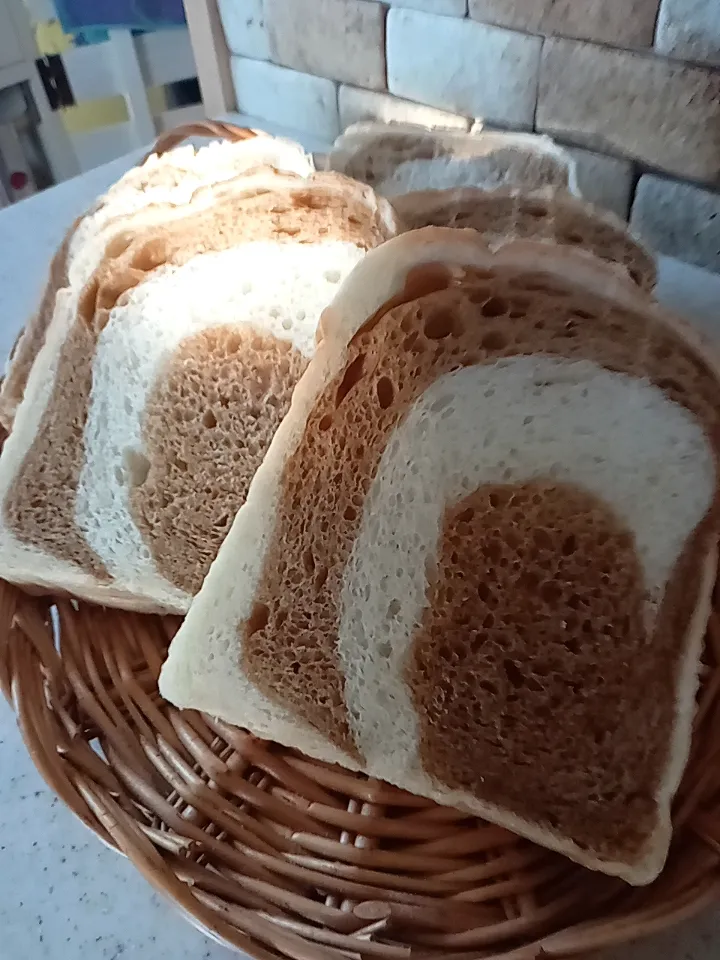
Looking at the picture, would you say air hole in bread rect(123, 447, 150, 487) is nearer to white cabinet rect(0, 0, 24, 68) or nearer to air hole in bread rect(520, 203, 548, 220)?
air hole in bread rect(520, 203, 548, 220)

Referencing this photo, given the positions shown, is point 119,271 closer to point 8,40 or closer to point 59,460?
point 59,460

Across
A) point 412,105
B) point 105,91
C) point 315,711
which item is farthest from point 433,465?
point 105,91

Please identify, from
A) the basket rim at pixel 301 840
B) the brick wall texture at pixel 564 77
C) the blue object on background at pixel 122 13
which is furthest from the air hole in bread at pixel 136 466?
the blue object on background at pixel 122 13

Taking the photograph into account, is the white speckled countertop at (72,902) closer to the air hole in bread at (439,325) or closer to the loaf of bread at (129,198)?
the loaf of bread at (129,198)

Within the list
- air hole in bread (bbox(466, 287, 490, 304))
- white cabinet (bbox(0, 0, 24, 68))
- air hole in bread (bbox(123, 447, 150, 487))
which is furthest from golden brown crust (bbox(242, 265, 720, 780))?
white cabinet (bbox(0, 0, 24, 68))

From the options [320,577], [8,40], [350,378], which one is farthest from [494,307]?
[8,40]

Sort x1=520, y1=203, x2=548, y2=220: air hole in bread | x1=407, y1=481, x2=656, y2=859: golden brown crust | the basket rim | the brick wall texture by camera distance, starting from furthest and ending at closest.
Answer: the brick wall texture < x1=520, y1=203, x2=548, y2=220: air hole in bread < x1=407, y1=481, x2=656, y2=859: golden brown crust < the basket rim
